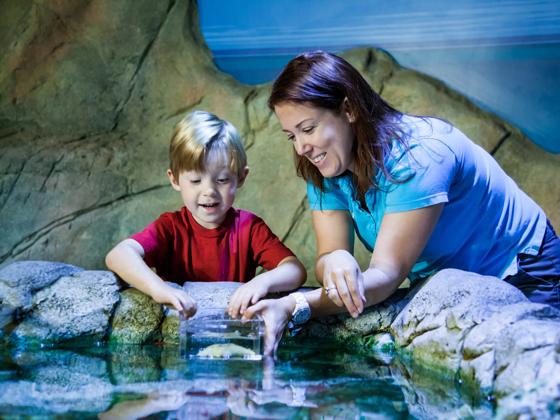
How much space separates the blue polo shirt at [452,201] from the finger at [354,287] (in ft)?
0.91

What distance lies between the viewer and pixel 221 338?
2648 mm

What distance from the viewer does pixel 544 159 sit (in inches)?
218

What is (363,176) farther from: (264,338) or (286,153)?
(286,153)

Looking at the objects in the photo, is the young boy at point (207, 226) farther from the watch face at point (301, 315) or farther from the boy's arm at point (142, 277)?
the watch face at point (301, 315)

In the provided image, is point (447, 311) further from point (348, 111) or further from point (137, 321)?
point (137, 321)

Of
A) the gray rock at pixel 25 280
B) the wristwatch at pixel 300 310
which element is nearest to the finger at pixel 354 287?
the wristwatch at pixel 300 310

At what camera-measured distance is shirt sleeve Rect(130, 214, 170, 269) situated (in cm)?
327

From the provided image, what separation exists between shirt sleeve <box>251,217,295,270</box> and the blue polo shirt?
370mm

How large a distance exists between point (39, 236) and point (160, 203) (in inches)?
35.7

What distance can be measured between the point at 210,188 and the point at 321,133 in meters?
0.74

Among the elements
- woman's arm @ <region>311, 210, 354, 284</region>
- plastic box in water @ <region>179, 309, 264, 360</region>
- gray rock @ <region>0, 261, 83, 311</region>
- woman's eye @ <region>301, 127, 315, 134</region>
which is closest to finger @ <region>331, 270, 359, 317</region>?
plastic box in water @ <region>179, 309, 264, 360</region>

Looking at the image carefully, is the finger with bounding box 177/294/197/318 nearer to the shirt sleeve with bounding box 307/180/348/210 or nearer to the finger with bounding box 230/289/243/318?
the finger with bounding box 230/289/243/318

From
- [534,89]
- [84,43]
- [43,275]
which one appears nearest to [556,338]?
[43,275]

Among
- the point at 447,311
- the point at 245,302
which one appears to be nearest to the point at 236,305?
the point at 245,302
